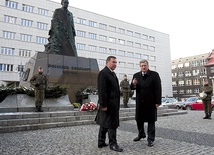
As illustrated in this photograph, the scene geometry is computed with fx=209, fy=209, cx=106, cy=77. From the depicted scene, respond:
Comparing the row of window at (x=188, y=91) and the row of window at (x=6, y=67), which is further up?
the row of window at (x=6, y=67)

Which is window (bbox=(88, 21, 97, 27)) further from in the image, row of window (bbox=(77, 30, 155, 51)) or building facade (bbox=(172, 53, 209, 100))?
building facade (bbox=(172, 53, 209, 100))

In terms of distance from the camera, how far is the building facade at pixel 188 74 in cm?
7212

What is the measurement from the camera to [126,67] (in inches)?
2235

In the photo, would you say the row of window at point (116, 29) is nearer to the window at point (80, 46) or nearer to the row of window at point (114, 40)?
the row of window at point (114, 40)

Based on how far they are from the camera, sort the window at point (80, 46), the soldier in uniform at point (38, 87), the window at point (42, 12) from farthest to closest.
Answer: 1. the window at point (80, 46)
2. the window at point (42, 12)
3. the soldier in uniform at point (38, 87)

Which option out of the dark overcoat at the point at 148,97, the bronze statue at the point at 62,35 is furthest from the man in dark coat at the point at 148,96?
the bronze statue at the point at 62,35

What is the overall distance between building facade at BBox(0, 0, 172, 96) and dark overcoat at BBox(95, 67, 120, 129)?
107 ft

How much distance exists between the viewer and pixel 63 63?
12758 millimetres

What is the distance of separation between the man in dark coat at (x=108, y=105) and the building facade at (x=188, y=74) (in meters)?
71.9

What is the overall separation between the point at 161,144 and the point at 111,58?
245 cm

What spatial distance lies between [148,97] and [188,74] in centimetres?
7713

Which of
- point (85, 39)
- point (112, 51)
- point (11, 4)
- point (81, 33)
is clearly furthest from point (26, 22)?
point (112, 51)

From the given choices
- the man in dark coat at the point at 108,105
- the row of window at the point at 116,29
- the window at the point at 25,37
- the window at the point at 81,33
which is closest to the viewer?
the man in dark coat at the point at 108,105

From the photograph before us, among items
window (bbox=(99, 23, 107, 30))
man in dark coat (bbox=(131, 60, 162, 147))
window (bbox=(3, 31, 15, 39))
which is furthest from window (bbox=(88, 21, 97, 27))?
man in dark coat (bbox=(131, 60, 162, 147))
